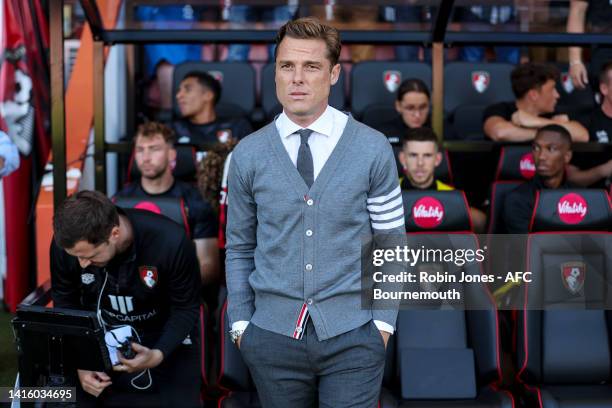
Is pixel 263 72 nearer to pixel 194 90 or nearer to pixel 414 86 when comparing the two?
pixel 194 90

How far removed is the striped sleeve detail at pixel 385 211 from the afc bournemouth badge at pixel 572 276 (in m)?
1.50

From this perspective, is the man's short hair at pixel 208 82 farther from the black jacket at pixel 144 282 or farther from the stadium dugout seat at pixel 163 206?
the black jacket at pixel 144 282

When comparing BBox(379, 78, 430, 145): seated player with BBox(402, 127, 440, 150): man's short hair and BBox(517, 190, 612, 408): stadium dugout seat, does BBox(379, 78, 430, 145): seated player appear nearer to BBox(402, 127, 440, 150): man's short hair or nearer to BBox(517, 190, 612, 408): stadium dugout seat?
BBox(402, 127, 440, 150): man's short hair

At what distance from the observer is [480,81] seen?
236 inches

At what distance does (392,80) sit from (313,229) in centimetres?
397

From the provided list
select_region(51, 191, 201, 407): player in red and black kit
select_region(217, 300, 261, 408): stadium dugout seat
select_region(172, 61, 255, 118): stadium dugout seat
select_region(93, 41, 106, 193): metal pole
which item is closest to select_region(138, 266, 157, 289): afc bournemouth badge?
select_region(51, 191, 201, 407): player in red and black kit

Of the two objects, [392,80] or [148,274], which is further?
[392,80]

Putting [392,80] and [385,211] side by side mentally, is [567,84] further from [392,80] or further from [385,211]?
[385,211]

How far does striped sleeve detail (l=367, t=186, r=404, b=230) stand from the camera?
2102mm

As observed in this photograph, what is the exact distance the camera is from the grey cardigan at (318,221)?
2.05 m

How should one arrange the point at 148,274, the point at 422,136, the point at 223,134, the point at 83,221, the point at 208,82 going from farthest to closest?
the point at 208,82 < the point at 223,134 < the point at 422,136 < the point at 148,274 < the point at 83,221

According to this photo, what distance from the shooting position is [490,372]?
10.4 ft

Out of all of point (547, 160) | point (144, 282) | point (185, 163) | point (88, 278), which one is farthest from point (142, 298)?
point (547, 160)

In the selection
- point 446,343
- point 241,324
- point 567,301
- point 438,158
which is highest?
point 438,158
